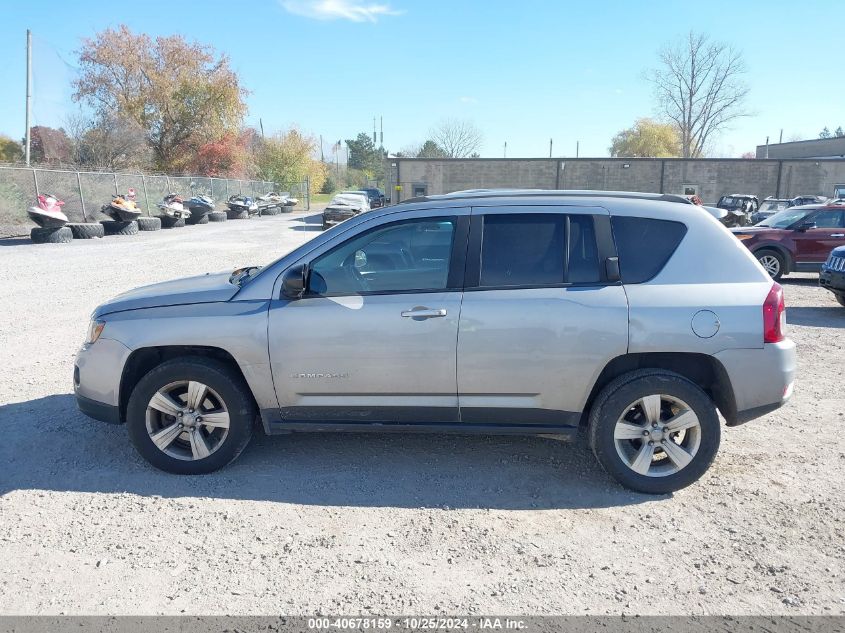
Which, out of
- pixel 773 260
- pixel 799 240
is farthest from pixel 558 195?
pixel 799 240

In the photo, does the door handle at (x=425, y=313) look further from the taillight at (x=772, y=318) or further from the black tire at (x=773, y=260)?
the black tire at (x=773, y=260)

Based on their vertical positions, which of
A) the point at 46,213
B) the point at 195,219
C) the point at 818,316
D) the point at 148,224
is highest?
the point at 46,213

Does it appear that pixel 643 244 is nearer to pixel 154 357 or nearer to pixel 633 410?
pixel 633 410

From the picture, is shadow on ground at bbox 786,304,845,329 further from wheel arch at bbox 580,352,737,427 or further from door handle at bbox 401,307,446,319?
door handle at bbox 401,307,446,319

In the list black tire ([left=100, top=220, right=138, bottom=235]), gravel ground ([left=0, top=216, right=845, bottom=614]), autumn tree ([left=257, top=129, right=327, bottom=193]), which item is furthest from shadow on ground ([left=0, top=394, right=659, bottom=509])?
autumn tree ([left=257, top=129, right=327, bottom=193])

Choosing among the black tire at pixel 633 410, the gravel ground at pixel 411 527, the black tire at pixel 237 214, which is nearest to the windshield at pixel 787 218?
the gravel ground at pixel 411 527

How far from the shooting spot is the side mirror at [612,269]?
Result: 4.07m

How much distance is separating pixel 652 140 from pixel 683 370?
88.8 metres

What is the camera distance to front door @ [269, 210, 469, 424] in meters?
4.05

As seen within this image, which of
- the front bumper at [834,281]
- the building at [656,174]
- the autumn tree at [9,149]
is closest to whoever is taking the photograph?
the front bumper at [834,281]

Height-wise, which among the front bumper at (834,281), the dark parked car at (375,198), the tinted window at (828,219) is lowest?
the front bumper at (834,281)

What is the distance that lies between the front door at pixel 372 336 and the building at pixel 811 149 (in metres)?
72.1

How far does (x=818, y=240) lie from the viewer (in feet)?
44.1

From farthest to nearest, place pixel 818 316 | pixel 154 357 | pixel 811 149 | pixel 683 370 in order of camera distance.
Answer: pixel 811 149, pixel 818 316, pixel 154 357, pixel 683 370
